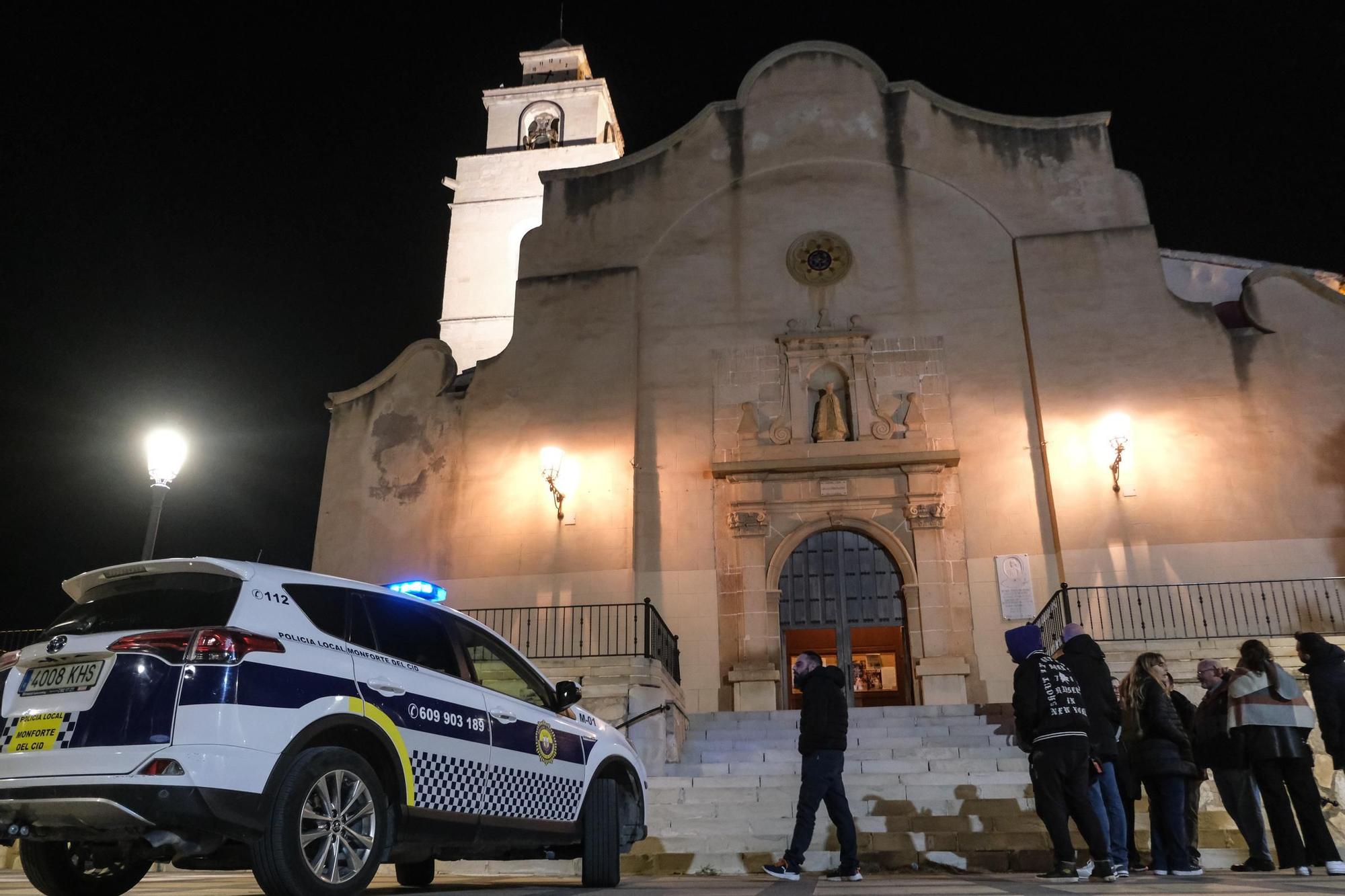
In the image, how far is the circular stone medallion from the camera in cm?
1812

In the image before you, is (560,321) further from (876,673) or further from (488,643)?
(488,643)

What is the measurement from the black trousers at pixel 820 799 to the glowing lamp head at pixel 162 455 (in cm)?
723

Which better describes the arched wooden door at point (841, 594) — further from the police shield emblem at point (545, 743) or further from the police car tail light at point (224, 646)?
the police car tail light at point (224, 646)

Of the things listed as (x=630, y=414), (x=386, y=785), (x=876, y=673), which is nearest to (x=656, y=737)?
(x=630, y=414)

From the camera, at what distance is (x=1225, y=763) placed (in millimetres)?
7828

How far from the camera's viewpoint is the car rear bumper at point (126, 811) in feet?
13.0

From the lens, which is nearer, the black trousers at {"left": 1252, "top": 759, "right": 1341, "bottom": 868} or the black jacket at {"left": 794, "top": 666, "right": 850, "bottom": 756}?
the black trousers at {"left": 1252, "top": 759, "right": 1341, "bottom": 868}

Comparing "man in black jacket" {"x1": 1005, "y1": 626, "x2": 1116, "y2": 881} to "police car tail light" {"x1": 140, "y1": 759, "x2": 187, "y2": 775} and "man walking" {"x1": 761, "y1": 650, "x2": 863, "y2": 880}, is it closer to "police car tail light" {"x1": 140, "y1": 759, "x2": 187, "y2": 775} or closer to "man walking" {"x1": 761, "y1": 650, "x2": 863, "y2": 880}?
"man walking" {"x1": 761, "y1": 650, "x2": 863, "y2": 880}

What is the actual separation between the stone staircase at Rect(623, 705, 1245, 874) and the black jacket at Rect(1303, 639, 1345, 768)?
61.6 inches

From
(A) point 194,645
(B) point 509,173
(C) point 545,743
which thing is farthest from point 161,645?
(B) point 509,173

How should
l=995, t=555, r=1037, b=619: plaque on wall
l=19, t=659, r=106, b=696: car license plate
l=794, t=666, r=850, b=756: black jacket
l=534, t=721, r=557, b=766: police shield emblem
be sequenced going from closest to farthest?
l=19, t=659, r=106, b=696: car license plate
l=534, t=721, r=557, b=766: police shield emblem
l=794, t=666, r=850, b=756: black jacket
l=995, t=555, r=1037, b=619: plaque on wall

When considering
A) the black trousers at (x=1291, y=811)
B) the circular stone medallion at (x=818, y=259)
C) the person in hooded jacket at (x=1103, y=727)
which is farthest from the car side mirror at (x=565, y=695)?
the circular stone medallion at (x=818, y=259)

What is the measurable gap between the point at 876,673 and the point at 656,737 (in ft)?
30.4

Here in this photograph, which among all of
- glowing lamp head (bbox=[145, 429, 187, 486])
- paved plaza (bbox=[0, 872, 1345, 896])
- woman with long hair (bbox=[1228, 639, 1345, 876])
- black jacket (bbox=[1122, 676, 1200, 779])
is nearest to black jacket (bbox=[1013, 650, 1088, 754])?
paved plaza (bbox=[0, 872, 1345, 896])
